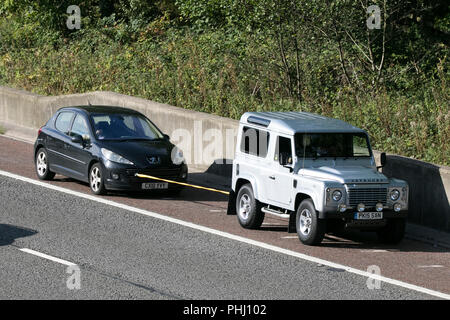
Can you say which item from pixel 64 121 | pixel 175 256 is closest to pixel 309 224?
pixel 175 256

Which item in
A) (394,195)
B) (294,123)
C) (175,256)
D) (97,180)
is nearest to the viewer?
(175,256)

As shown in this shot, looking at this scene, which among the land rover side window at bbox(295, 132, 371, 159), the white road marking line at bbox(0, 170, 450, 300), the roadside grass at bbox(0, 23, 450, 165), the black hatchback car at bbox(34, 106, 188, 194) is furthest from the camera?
the roadside grass at bbox(0, 23, 450, 165)

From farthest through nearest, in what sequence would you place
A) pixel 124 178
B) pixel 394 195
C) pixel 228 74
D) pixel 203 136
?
pixel 228 74 → pixel 203 136 → pixel 124 178 → pixel 394 195

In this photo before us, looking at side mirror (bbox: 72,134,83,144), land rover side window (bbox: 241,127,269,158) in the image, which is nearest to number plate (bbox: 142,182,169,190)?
side mirror (bbox: 72,134,83,144)

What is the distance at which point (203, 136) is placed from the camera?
20.4 metres

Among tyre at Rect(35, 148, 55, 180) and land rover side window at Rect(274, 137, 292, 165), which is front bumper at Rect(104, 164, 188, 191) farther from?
land rover side window at Rect(274, 137, 292, 165)

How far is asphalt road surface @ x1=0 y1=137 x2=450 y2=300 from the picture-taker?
11.5m

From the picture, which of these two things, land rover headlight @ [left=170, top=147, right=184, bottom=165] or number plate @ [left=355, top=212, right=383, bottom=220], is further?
land rover headlight @ [left=170, top=147, right=184, bottom=165]

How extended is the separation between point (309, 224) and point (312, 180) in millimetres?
695

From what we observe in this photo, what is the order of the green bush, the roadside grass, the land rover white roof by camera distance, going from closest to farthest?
the land rover white roof
the roadside grass
the green bush

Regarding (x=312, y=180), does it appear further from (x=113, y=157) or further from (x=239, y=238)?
(x=113, y=157)

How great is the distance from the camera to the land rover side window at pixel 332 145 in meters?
14.7

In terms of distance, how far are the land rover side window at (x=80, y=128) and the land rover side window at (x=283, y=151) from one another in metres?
4.79
